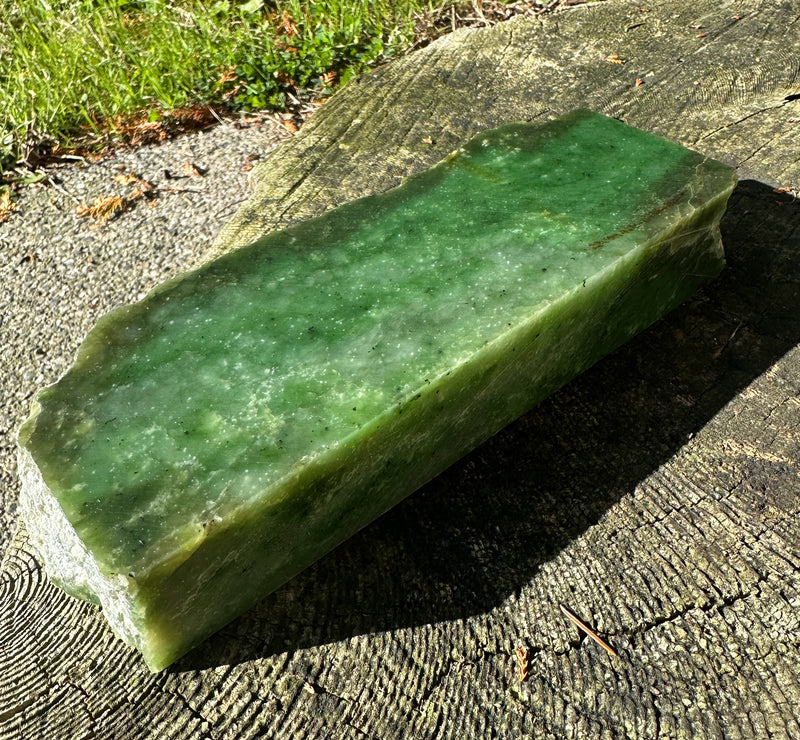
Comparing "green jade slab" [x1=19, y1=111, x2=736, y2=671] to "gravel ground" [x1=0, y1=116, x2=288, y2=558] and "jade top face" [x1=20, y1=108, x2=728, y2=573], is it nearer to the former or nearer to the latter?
"jade top face" [x1=20, y1=108, x2=728, y2=573]

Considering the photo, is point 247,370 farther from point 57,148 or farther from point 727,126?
point 57,148

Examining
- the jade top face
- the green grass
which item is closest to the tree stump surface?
the jade top face

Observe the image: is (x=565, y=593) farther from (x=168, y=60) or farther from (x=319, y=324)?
(x=168, y=60)

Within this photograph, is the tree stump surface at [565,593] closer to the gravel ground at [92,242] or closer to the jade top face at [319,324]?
the jade top face at [319,324]

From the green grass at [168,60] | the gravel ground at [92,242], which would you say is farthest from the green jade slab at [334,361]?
the green grass at [168,60]

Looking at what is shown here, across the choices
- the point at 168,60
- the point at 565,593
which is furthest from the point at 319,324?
the point at 168,60
